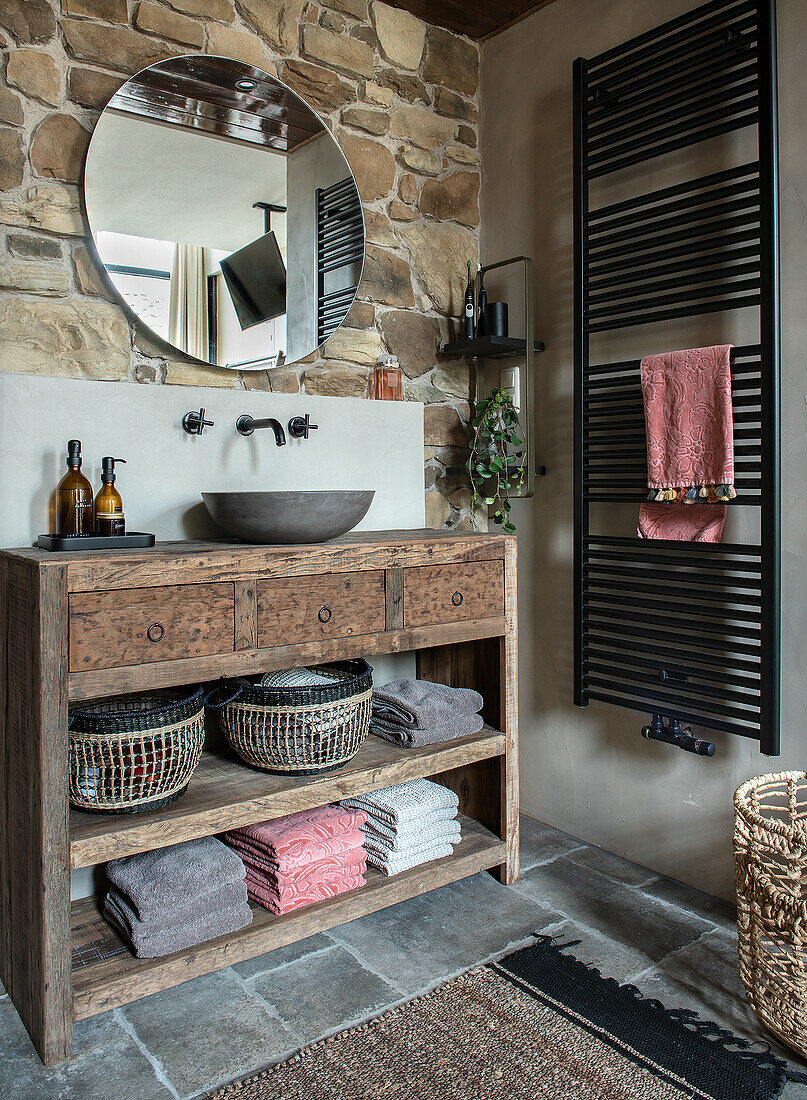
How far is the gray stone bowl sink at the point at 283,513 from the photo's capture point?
69.7 inches

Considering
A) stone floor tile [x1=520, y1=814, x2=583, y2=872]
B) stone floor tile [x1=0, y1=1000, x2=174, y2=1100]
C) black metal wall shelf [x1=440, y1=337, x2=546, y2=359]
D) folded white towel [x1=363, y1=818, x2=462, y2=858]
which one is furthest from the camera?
black metal wall shelf [x1=440, y1=337, x2=546, y2=359]

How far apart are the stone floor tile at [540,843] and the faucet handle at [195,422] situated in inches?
59.1

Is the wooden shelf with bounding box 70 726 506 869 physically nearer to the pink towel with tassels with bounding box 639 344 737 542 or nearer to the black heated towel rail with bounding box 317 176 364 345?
the pink towel with tassels with bounding box 639 344 737 542

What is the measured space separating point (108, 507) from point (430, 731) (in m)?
0.95

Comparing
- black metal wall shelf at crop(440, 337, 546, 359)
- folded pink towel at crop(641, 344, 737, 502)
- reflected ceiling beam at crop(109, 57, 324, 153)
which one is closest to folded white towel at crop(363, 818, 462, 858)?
folded pink towel at crop(641, 344, 737, 502)

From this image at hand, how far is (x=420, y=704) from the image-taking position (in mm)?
2143

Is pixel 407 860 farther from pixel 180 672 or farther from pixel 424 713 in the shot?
pixel 180 672

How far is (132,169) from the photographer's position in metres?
2.02

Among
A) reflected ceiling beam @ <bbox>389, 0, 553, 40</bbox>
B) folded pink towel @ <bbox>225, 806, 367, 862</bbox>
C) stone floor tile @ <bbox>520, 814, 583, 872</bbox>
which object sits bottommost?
stone floor tile @ <bbox>520, 814, 583, 872</bbox>

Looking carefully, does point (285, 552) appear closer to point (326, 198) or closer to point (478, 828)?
point (478, 828)

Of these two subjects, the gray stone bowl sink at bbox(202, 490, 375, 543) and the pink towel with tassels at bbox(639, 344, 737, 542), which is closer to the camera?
the gray stone bowl sink at bbox(202, 490, 375, 543)

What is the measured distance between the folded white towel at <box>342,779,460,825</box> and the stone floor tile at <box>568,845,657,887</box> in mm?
458

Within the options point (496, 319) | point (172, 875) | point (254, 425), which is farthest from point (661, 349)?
point (172, 875)

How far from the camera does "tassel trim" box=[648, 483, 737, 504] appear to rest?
76.2 inches
